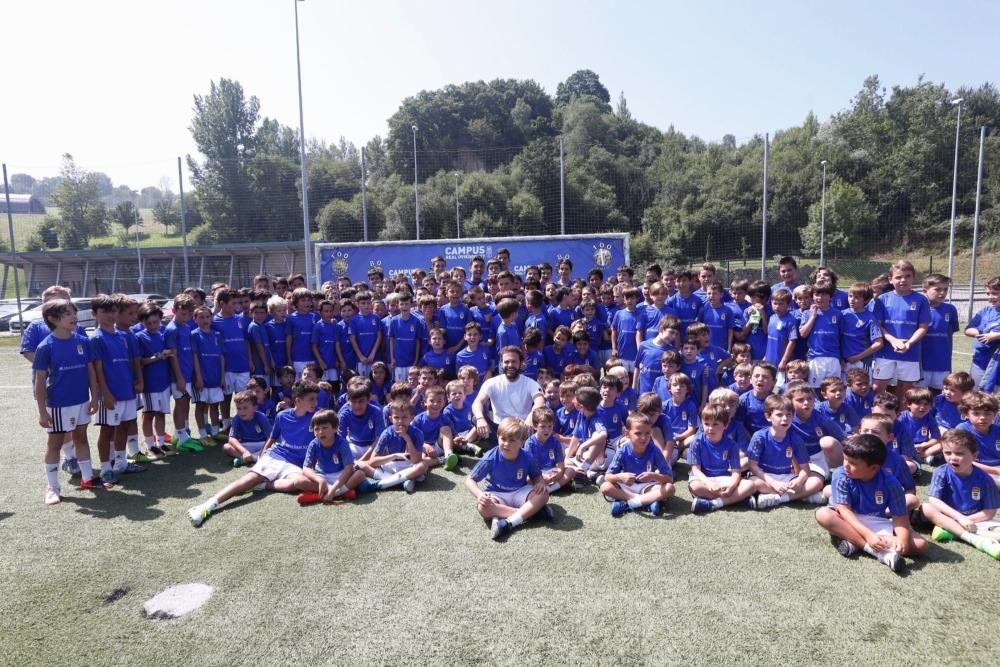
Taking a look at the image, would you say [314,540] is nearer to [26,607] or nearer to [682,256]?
[26,607]

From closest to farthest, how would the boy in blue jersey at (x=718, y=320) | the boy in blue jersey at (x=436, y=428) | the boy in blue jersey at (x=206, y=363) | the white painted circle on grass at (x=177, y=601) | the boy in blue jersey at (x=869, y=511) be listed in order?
the white painted circle on grass at (x=177, y=601)
the boy in blue jersey at (x=869, y=511)
the boy in blue jersey at (x=436, y=428)
the boy in blue jersey at (x=206, y=363)
the boy in blue jersey at (x=718, y=320)

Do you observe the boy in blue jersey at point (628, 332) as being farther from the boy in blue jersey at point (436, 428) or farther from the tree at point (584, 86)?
the tree at point (584, 86)

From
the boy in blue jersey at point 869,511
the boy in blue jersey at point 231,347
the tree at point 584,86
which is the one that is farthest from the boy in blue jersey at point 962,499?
the tree at point 584,86

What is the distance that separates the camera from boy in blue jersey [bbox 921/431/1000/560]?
3.77 m

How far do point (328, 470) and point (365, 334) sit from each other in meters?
2.55

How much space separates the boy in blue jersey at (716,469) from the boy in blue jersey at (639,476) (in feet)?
0.80

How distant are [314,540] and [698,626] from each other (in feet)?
8.41

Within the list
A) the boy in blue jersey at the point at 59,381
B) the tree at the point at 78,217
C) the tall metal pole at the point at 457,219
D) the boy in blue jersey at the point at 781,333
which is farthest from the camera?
the tree at the point at 78,217

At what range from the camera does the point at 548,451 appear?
492cm

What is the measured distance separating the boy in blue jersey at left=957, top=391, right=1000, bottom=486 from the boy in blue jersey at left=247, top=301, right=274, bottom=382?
6581 mm

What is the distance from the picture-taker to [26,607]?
343 cm

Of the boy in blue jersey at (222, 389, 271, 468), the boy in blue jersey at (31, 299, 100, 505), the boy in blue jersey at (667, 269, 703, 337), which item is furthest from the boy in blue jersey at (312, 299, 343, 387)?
the boy in blue jersey at (667, 269, 703, 337)

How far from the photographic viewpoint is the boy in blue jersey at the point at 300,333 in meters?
7.05

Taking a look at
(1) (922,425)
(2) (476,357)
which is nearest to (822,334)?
(1) (922,425)
